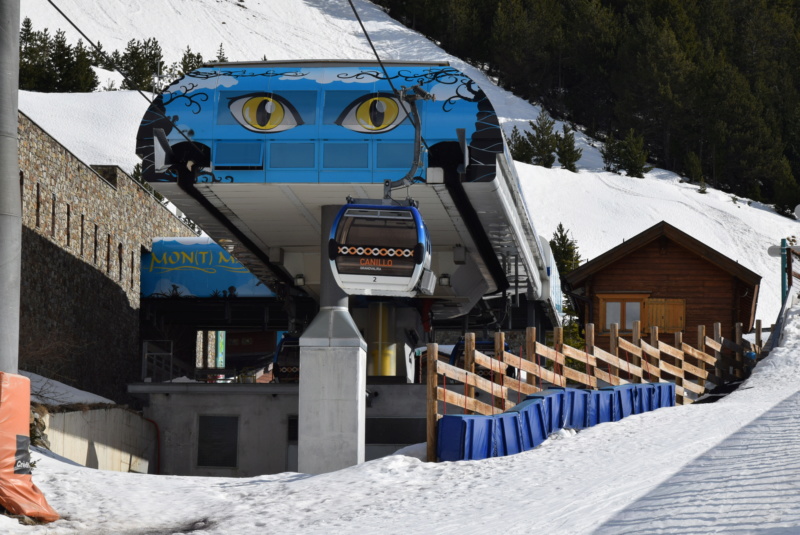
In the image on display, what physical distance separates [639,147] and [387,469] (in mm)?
93672

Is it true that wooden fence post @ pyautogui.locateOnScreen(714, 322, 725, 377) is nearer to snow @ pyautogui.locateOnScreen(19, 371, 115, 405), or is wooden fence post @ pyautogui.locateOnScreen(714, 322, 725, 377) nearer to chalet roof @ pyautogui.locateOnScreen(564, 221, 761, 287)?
chalet roof @ pyautogui.locateOnScreen(564, 221, 761, 287)

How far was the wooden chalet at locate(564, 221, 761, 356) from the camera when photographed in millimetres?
33312

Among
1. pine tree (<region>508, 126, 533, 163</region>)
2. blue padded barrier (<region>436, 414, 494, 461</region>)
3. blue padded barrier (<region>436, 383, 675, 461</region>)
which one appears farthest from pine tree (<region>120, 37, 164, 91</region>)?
blue padded barrier (<region>436, 414, 494, 461</region>)

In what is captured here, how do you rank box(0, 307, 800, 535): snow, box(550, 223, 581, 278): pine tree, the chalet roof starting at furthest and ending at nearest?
box(550, 223, 581, 278): pine tree, the chalet roof, box(0, 307, 800, 535): snow

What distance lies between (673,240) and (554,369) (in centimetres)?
1697

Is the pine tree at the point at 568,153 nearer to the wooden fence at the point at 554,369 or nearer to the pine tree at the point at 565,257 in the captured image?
the pine tree at the point at 565,257

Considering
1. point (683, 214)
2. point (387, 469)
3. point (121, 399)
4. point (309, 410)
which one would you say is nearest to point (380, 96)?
point (309, 410)

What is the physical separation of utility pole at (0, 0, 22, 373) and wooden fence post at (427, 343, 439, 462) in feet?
17.6

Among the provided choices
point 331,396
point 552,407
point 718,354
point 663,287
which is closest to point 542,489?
point 552,407

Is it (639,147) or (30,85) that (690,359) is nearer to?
(639,147)

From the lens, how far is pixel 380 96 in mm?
20344

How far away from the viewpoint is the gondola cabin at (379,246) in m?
17.2

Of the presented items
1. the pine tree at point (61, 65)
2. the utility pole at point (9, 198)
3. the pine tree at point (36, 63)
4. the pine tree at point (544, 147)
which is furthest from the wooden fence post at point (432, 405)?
the pine tree at point (61, 65)

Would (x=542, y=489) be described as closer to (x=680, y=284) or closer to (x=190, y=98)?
(x=190, y=98)
